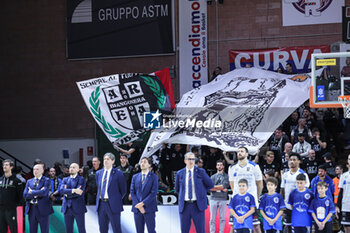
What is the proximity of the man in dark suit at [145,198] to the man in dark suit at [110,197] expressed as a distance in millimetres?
304

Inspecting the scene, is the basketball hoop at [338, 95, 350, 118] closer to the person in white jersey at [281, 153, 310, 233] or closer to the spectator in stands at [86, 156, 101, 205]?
the person in white jersey at [281, 153, 310, 233]

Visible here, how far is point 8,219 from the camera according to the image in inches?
482

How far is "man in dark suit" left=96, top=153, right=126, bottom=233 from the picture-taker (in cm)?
1152

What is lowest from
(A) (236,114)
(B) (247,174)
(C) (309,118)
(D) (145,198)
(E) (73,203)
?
(E) (73,203)

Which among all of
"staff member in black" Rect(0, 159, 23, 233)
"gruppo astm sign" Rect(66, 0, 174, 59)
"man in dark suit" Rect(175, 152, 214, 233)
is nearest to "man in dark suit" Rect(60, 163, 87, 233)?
"staff member in black" Rect(0, 159, 23, 233)

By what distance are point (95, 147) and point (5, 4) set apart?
6836mm

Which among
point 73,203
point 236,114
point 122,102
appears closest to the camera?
point 73,203

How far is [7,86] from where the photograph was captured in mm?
22750

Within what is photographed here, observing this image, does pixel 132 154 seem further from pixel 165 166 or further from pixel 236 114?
pixel 236 114

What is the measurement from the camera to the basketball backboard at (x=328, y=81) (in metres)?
13.1

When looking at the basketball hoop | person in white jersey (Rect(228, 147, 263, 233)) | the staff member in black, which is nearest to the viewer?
person in white jersey (Rect(228, 147, 263, 233))

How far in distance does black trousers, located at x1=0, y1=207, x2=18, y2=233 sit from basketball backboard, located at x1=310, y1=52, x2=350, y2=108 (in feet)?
22.9

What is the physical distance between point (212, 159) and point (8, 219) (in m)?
5.94

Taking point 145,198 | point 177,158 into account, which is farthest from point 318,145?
point 145,198
